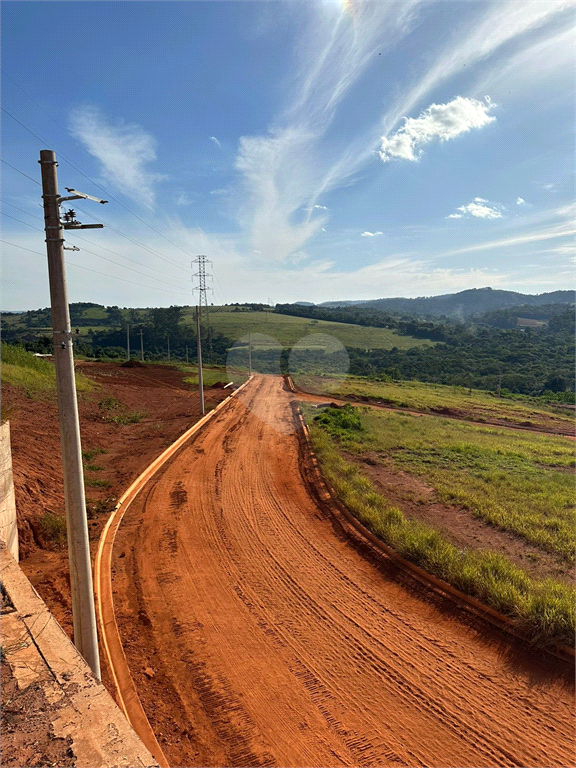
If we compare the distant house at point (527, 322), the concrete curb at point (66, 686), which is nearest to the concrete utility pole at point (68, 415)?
the concrete curb at point (66, 686)

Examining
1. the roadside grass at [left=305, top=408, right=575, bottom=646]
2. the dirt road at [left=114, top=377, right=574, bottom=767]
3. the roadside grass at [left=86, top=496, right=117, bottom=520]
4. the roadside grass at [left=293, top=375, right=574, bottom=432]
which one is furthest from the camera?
the roadside grass at [left=293, top=375, right=574, bottom=432]

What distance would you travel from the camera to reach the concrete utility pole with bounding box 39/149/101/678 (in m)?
4.74

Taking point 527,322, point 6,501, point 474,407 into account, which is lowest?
point 474,407

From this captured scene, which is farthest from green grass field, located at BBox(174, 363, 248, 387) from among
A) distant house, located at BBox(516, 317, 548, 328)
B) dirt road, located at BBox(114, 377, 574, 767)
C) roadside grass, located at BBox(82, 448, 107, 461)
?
distant house, located at BBox(516, 317, 548, 328)

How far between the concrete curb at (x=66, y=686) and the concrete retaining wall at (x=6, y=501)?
2.59 metres

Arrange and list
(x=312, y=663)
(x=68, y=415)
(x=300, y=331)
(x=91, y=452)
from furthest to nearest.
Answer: (x=300, y=331) < (x=91, y=452) < (x=312, y=663) < (x=68, y=415)

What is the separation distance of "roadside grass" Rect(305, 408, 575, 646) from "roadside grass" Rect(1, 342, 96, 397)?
695 inches

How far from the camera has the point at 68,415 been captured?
4.97m

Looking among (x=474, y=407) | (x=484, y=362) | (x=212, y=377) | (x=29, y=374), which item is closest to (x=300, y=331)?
(x=484, y=362)

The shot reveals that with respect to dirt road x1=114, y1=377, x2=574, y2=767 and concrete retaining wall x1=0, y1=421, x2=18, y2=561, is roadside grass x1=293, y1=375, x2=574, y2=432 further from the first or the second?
concrete retaining wall x1=0, y1=421, x2=18, y2=561

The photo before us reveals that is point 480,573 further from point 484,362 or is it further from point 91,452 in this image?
point 484,362

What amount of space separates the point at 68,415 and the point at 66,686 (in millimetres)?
2654

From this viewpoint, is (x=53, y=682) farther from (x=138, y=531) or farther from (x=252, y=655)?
(x=138, y=531)

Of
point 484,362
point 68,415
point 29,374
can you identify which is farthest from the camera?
point 484,362
